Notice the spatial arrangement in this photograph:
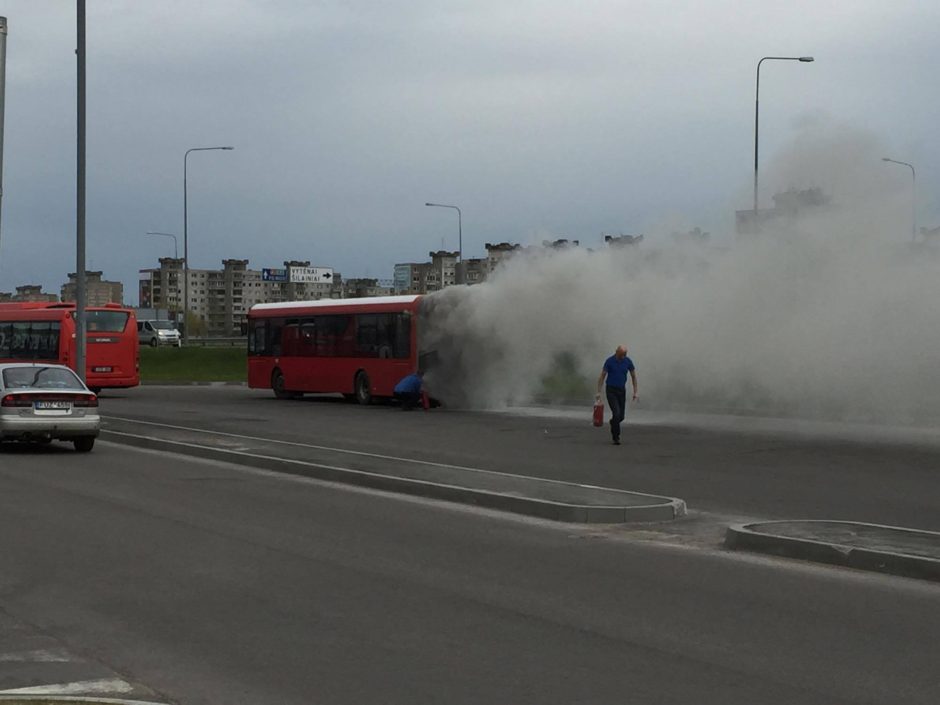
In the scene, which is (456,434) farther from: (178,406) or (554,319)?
(178,406)

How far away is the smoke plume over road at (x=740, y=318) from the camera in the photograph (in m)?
23.3

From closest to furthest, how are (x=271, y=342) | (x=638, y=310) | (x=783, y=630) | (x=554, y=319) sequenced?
(x=783, y=630)
(x=638, y=310)
(x=554, y=319)
(x=271, y=342)

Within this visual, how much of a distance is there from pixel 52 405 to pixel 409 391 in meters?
12.8

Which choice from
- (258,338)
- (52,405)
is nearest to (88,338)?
(258,338)

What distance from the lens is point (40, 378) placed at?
833 inches

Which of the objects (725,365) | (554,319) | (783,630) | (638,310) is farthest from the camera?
(554,319)

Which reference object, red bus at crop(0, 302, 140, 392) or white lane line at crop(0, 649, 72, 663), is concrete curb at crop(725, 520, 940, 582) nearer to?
white lane line at crop(0, 649, 72, 663)

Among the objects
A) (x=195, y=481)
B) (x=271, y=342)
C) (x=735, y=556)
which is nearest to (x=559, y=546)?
(x=735, y=556)

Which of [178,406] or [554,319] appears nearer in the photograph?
[554,319]

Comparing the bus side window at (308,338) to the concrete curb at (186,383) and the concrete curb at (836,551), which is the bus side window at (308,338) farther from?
the concrete curb at (836,551)

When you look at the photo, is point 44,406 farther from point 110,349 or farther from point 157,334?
point 157,334

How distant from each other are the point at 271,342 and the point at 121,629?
104 ft

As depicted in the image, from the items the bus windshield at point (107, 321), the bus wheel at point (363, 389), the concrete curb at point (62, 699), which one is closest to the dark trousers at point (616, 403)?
the bus wheel at point (363, 389)

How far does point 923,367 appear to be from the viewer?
2283 cm
